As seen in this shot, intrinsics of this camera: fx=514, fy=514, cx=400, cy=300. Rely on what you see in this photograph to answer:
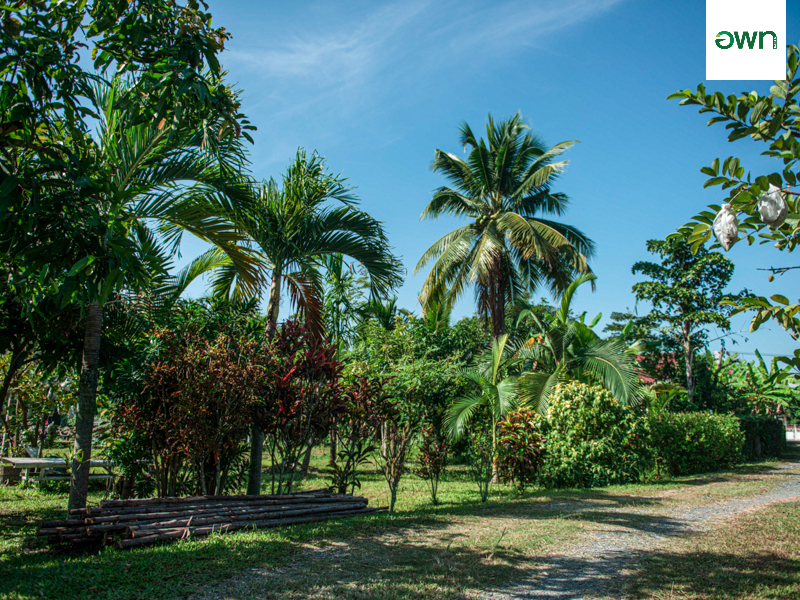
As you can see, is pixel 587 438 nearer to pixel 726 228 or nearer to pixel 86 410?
pixel 86 410

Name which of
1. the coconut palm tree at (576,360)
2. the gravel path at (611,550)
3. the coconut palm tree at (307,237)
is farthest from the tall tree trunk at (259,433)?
the coconut palm tree at (576,360)

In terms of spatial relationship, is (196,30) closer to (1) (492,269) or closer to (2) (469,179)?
(1) (492,269)

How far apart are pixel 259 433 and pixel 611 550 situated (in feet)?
16.3

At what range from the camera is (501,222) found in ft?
49.7

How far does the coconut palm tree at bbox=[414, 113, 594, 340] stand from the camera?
15156 millimetres

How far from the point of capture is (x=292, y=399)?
7.43m

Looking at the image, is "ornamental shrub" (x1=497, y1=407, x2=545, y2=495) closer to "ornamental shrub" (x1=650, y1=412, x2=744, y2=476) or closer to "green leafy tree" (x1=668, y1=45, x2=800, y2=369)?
"ornamental shrub" (x1=650, y1=412, x2=744, y2=476)

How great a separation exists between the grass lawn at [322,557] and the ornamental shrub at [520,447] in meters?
2.44

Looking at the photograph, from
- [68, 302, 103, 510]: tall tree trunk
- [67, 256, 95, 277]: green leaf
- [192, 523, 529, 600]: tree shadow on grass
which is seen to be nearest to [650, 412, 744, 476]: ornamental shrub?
[192, 523, 529, 600]: tree shadow on grass

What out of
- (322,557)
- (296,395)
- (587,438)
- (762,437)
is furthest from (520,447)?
(762,437)

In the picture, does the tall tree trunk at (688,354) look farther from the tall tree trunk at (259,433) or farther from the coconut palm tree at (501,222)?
the tall tree trunk at (259,433)

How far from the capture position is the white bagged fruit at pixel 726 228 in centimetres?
202

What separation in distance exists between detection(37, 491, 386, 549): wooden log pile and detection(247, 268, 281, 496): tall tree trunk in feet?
1.96

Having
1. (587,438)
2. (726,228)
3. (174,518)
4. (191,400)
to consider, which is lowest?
(174,518)
